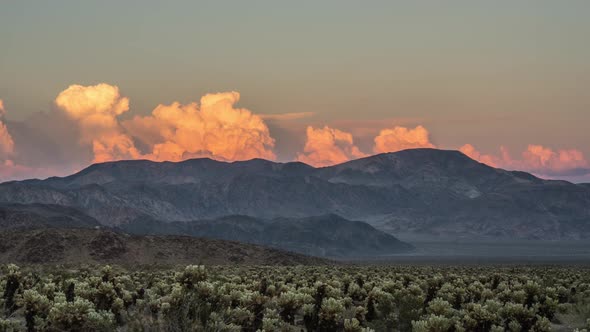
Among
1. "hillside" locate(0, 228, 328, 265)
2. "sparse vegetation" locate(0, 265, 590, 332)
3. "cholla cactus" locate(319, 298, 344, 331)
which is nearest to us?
"sparse vegetation" locate(0, 265, 590, 332)

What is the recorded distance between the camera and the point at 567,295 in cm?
3206

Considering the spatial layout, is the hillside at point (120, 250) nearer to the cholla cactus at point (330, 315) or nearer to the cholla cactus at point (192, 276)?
the cholla cactus at point (192, 276)

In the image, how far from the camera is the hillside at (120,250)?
309ft

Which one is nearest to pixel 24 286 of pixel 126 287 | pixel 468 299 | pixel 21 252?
pixel 126 287

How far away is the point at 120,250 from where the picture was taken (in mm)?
99438

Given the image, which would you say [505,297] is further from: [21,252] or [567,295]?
[21,252]

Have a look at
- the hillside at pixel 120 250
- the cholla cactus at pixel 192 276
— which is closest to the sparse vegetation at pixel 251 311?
the cholla cactus at pixel 192 276

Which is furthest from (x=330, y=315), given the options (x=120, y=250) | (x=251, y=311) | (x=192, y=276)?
(x=120, y=250)

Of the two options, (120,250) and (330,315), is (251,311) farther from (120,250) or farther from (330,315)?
(120,250)

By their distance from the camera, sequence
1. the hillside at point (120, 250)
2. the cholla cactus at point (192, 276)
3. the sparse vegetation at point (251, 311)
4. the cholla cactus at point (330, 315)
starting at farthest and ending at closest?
the hillside at point (120, 250) → the cholla cactus at point (192, 276) → the cholla cactus at point (330, 315) → the sparse vegetation at point (251, 311)

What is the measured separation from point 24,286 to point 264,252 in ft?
278

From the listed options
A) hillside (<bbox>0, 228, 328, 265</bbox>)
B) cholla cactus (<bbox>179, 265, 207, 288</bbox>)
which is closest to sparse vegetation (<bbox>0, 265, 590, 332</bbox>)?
cholla cactus (<bbox>179, 265, 207, 288</bbox>)

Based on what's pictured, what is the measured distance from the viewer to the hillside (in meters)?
94.1

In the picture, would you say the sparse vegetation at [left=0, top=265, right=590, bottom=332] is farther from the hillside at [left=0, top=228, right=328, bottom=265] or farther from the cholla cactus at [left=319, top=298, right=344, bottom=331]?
the hillside at [left=0, top=228, right=328, bottom=265]
